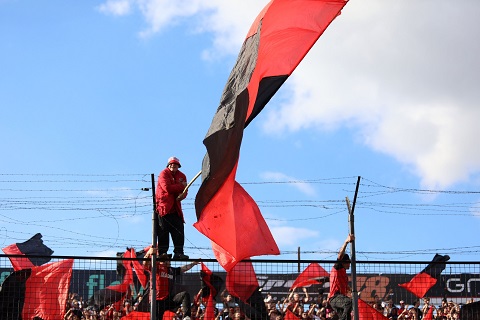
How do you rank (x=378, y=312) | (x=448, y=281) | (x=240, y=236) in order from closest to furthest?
(x=240, y=236), (x=378, y=312), (x=448, y=281)

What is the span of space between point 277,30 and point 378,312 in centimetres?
403

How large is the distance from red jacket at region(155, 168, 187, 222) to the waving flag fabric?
1926 mm

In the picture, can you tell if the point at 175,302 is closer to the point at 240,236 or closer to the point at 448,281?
the point at 240,236

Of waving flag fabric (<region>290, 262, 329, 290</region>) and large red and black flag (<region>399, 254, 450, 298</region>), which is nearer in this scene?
waving flag fabric (<region>290, 262, 329, 290</region>)

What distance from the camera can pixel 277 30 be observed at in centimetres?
1044

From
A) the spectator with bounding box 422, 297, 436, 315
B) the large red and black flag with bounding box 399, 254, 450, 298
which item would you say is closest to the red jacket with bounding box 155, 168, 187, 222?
the large red and black flag with bounding box 399, 254, 450, 298

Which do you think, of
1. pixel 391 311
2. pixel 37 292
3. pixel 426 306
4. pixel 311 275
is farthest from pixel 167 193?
pixel 426 306

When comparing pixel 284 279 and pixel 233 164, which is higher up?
pixel 233 164

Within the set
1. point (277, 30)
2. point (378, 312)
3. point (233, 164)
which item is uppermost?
point (277, 30)

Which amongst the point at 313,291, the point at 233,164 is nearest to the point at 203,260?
the point at 233,164

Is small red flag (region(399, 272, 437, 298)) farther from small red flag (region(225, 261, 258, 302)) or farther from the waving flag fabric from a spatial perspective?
small red flag (region(225, 261, 258, 302))

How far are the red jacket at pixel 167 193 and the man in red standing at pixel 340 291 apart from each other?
2284mm

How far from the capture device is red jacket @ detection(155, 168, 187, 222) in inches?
461

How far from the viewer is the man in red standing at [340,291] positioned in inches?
442
